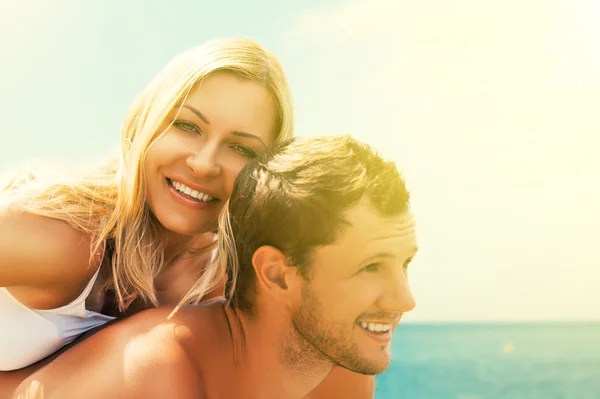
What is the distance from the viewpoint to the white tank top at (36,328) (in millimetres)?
2449

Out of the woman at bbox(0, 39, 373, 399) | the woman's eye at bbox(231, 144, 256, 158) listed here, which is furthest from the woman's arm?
the woman's eye at bbox(231, 144, 256, 158)

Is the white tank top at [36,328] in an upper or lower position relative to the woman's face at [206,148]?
lower

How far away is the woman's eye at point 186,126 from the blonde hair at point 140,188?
0.18 ft

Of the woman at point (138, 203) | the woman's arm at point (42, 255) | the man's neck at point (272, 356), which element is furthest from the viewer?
the woman at point (138, 203)

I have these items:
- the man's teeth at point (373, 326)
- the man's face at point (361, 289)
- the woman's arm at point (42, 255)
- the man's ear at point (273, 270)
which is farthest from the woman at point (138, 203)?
the man's teeth at point (373, 326)

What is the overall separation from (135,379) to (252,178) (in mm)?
707

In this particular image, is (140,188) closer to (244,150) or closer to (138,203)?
(138,203)

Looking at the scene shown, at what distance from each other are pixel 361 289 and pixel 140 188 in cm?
104

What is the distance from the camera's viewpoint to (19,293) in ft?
8.07

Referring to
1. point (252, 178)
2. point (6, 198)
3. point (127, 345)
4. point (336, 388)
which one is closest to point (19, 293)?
point (6, 198)

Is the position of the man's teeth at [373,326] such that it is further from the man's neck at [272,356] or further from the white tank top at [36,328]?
the white tank top at [36,328]

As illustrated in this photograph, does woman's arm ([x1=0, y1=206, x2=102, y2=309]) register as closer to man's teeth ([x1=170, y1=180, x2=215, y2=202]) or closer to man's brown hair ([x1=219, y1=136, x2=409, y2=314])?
man's teeth ([x1=170, y1=180, x2=215, y2=202])

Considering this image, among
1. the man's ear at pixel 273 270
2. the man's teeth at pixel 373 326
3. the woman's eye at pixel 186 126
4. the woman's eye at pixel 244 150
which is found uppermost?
the woman's eye at pixel 186 126

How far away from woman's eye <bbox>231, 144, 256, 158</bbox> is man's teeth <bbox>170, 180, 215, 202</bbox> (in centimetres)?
22
